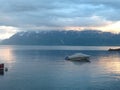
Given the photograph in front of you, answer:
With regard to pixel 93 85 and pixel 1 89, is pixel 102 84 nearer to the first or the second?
pixel 93 85

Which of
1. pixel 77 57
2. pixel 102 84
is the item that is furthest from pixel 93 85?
pixel 77 57

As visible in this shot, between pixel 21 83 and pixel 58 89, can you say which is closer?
pixel 58 89

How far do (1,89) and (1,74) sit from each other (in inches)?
958

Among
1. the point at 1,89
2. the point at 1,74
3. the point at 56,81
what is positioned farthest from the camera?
the point at 1,74

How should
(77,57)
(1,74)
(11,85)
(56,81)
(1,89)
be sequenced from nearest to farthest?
1. (1,89)
2. (11,85)
3. (56,81)
4. (1,74)
5. (77,57)

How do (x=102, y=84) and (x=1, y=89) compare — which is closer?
(x=1, y=89)

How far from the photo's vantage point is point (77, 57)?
5212 inches

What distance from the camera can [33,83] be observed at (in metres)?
57.4

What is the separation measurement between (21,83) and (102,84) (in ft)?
43.7

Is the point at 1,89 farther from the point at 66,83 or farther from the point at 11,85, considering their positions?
the point at 66,83

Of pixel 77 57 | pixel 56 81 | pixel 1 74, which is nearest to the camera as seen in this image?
pixel 56 81

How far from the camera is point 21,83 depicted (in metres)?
56.8

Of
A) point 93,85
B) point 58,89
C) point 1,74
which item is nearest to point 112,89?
point 93,85

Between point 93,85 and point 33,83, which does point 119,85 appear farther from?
point 33,83
